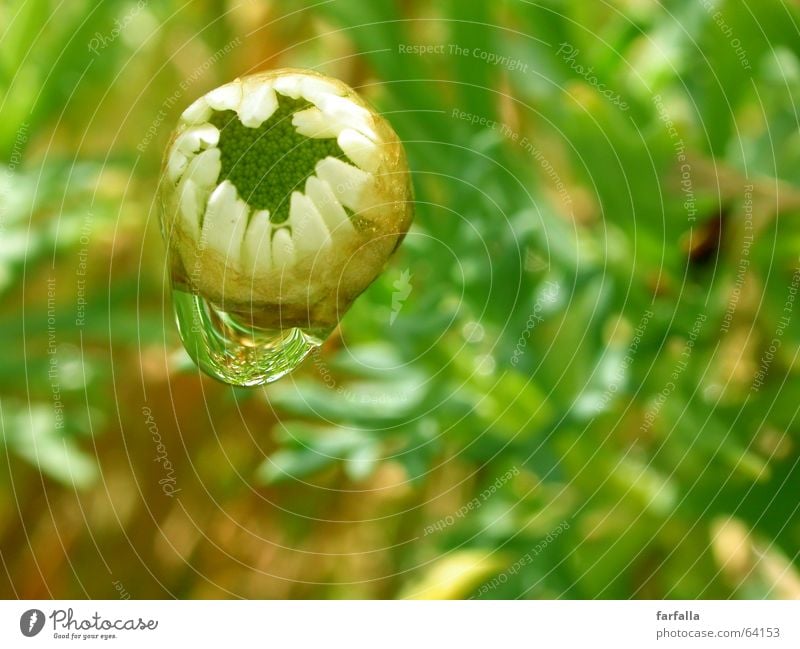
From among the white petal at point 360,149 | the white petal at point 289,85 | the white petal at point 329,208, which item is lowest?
the white petal at point 329,208

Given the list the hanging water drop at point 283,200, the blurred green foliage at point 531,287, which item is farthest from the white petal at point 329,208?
the blurred green foliage at point 531,287

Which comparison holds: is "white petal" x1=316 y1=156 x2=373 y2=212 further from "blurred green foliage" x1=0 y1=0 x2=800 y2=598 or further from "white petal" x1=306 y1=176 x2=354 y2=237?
"blurred green foliage" x1=0 y1=0 x2=800 y2=598

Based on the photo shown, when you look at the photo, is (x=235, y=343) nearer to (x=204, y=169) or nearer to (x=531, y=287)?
(x=204, y=169)

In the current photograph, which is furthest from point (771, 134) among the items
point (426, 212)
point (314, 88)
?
point (314, 88)

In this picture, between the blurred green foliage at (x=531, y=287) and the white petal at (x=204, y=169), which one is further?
the blurred green foliage at (x=531, y=287)

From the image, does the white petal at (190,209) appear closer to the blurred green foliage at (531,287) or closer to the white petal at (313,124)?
the white petal at (313,124)

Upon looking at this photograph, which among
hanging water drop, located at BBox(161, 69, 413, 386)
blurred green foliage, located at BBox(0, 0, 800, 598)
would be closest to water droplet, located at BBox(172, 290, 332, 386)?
hanging water drop, located at BBox(161, 69, 413, 386)

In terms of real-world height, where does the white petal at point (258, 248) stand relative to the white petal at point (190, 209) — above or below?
below
